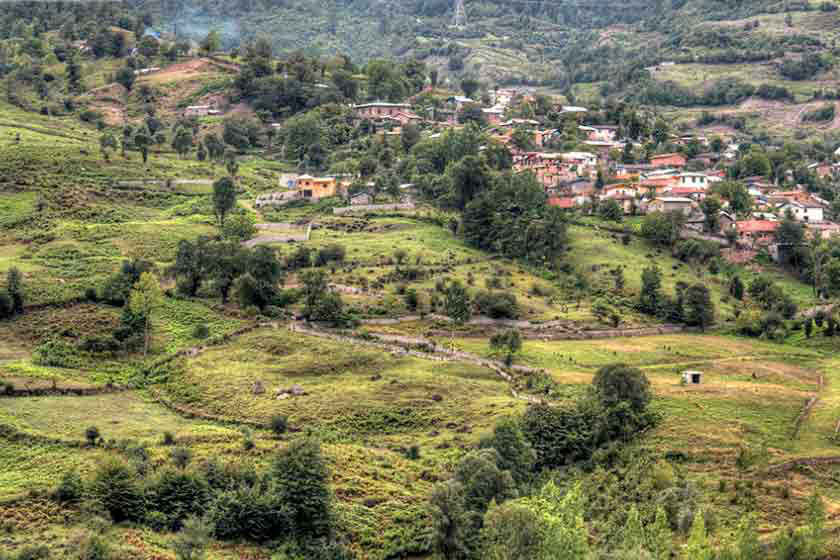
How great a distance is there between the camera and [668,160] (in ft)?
369

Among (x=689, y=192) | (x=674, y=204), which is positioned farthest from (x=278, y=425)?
(x=689, y=192)

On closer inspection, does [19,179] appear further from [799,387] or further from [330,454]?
[799,387]

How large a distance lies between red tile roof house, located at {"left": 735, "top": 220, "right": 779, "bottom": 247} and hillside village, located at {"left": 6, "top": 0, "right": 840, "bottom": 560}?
223mm

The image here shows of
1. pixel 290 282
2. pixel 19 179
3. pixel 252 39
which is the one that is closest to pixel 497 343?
pixel 290 282

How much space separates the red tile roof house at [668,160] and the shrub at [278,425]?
6532 centimetres

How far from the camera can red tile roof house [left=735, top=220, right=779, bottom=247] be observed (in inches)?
3629

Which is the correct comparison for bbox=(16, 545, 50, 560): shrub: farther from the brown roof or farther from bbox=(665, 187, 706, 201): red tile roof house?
bbox=(665, 187, 706, 201): red tile roof house

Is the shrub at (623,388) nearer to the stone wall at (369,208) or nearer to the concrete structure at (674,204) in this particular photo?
the concrete structure at (674,204)

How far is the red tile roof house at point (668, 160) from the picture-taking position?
→ 11181cm

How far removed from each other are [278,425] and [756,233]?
52020 mm

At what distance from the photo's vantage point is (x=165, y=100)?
5044 inches

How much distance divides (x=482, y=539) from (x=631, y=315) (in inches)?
1345

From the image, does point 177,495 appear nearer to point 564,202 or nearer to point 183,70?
point 564,202

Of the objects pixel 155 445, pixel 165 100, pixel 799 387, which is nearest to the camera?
pixel 155 445
